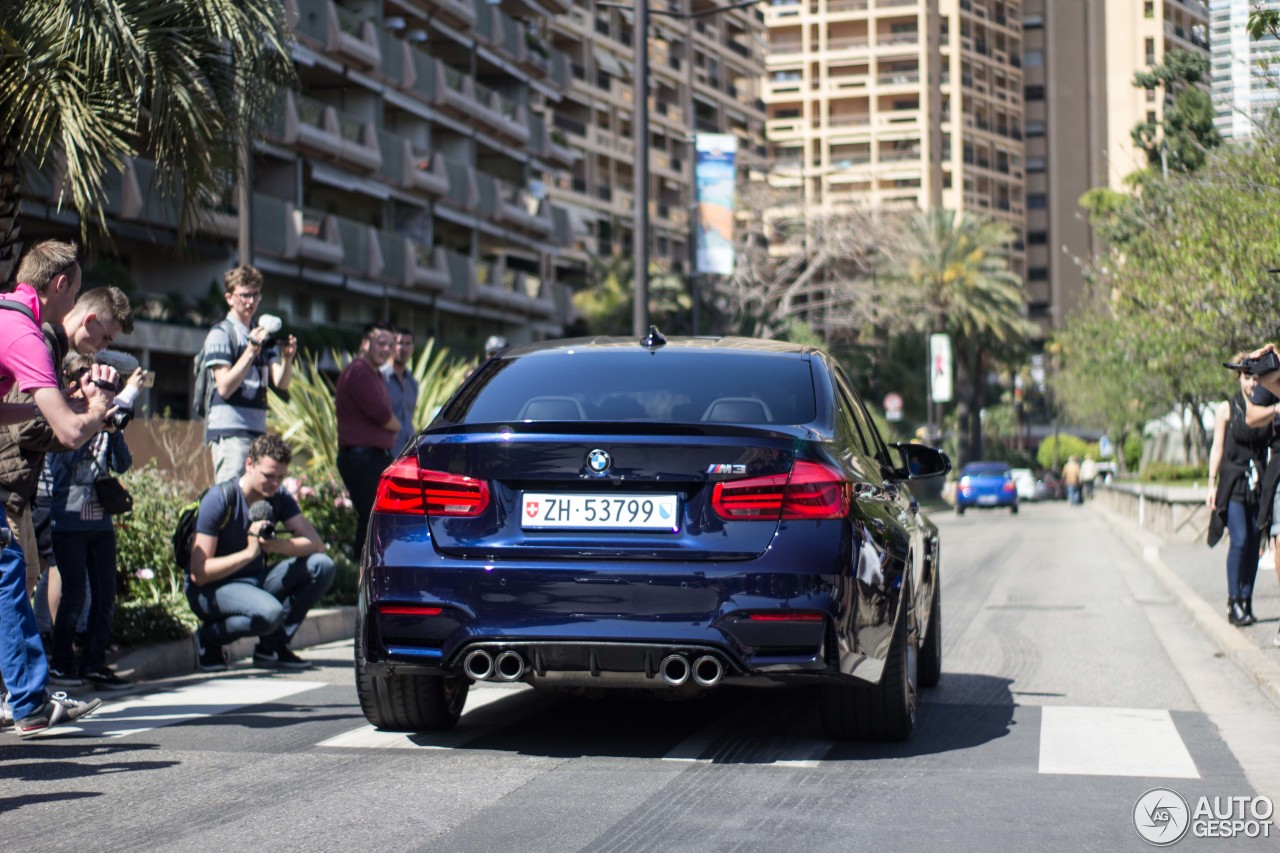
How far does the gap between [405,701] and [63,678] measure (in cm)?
234

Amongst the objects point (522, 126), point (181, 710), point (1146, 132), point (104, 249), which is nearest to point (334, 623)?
point (181, 710)

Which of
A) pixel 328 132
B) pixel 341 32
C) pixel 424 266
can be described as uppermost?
pixel 341 32

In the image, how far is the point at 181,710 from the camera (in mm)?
7637

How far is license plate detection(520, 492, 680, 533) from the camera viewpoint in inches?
235

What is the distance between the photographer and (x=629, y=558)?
19.5ft

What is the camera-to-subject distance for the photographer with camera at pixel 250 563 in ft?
29.5

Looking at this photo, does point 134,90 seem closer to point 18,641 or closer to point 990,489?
point 18,641

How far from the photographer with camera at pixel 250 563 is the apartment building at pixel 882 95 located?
101 meters

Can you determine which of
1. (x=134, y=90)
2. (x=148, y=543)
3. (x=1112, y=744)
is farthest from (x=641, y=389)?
(x=134, y=90)

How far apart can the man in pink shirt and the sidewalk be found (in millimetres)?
5507

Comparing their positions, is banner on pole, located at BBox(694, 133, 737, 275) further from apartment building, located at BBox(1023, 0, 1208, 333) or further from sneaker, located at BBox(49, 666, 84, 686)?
apartment building, located at BBox(1023, 0, 1208, 333)

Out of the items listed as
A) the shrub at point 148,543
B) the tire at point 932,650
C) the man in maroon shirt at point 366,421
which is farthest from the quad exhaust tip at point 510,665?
the man in maroon shirt at point 366,421

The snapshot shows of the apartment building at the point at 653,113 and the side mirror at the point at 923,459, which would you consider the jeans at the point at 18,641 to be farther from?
the apartment building at the point at 653,113

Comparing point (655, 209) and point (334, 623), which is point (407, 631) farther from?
point (655, 209)
